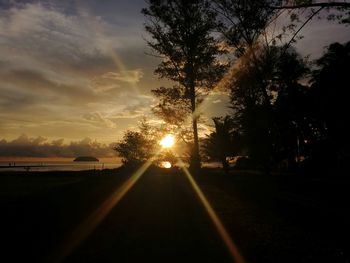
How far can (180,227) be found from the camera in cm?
1066

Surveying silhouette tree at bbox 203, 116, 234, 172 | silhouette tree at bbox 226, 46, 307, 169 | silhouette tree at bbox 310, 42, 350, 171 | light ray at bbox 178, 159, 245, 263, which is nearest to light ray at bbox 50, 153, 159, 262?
light ray at bbox 178, 159, 245, 263

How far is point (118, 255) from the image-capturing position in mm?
8023

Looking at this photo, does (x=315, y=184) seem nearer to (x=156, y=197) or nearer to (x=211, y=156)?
(x=156, y=197)

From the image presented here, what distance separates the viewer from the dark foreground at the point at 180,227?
26.4 ft

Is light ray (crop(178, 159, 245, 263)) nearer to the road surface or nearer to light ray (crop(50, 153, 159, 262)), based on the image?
the road surface

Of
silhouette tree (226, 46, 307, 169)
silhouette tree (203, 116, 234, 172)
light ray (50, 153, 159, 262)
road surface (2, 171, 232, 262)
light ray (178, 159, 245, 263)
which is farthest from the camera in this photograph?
silhouette tree (203, 116, 234, 172)

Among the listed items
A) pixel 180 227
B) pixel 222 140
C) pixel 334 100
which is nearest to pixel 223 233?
pixel 180 227

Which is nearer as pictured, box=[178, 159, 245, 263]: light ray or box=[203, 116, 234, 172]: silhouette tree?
box=[178, 159, 245, 263]: light ray

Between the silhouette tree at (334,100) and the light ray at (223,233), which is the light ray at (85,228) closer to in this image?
the light ray at (223,233)

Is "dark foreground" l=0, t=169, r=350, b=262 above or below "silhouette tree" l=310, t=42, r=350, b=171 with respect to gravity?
below

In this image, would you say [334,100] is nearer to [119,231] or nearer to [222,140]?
[222,140]

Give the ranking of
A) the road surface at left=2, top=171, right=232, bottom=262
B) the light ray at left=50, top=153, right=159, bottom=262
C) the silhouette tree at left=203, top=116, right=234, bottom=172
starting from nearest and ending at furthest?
the road surface at left=2, top=171, right=232, bottom=262 < the light ray at left=50, top=153, right=159, bottom=262 < the silhouette tree at left=203, top=116, right=234, bottom=172

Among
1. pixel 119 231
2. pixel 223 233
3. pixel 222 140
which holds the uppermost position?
pixel 222 140

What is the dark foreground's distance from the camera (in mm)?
8055
